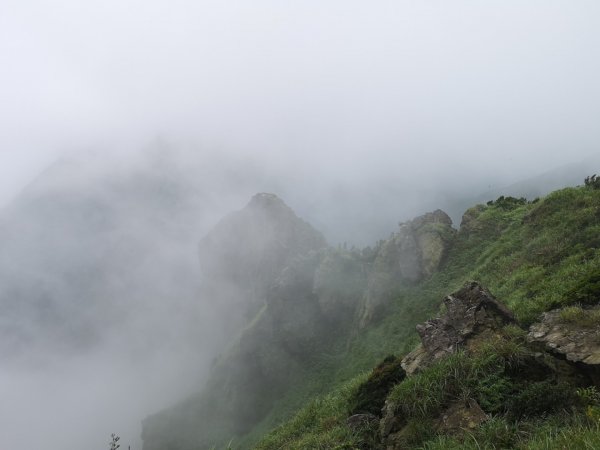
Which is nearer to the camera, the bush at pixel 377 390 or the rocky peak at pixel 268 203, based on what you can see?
the bush at pixel 377 390

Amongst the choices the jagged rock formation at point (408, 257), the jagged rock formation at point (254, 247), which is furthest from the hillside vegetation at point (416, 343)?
the jagged rock formation at point (254, 247)

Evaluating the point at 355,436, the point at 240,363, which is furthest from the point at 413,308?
the point at 240,363

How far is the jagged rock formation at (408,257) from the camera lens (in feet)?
153

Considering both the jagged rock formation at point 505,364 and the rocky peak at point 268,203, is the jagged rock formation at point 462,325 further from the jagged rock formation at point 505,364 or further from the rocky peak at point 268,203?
the rocky peak at point 268,203

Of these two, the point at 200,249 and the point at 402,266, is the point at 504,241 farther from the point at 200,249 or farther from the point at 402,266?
the point at 200,249

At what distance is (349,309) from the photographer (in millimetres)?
67812

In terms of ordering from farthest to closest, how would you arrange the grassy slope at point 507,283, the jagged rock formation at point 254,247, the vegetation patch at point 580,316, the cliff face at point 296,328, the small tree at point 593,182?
the jagged rock formation at point 254,247 → the cliff face at point 296,328 → the small tree at point 593,182 → the vegetation patch at point 580,316 → the grassy slope at point 507,283

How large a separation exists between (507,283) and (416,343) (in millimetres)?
9552

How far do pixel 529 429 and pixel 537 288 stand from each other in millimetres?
10591

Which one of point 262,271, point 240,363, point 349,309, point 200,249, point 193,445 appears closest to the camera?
point 349,309

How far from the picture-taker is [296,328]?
73375mm

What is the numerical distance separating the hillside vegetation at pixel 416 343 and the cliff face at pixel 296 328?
0.81ft

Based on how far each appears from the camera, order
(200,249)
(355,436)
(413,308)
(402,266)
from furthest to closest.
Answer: (200,249)
(402,266)
(413,308)
(355,436)

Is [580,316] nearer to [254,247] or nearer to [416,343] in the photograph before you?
[416,343]
